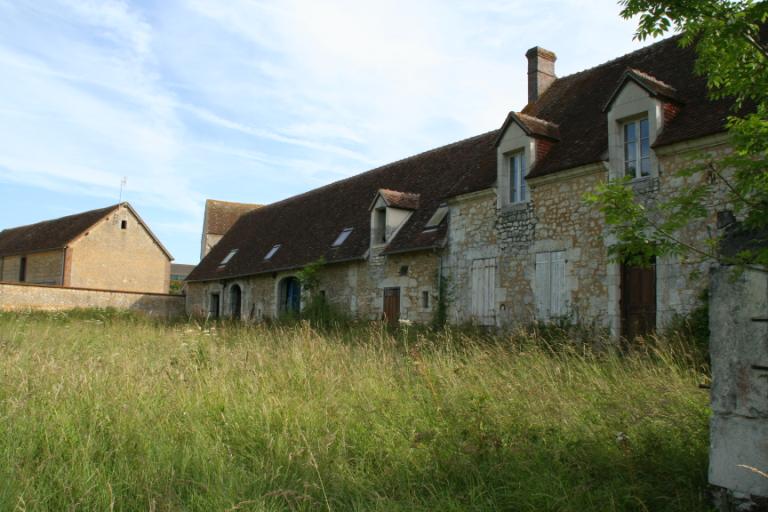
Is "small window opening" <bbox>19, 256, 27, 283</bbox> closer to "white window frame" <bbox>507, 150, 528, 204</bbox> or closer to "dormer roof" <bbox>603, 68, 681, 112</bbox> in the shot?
"white window frame" <bbox>507, 150, 528, 204</bbox>

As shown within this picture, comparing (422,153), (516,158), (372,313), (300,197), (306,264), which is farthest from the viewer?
(300,197)

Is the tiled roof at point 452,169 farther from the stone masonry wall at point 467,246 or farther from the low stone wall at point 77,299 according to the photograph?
the low stone wall at point 77,299

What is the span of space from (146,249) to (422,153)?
22336 millimetres

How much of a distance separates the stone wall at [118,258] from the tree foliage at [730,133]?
34.3 m

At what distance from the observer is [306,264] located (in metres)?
19.6

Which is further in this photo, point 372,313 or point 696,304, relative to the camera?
point 372,313

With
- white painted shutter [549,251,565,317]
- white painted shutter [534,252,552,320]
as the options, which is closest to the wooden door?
white painted shutter [534,252,552,320]

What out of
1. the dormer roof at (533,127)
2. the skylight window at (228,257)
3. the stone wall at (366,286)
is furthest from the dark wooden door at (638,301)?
the skylight window at (228,257)

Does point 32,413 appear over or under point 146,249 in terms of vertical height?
under

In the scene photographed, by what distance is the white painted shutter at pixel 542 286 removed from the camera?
40.1 ft

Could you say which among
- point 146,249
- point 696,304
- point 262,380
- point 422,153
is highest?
point 422,153

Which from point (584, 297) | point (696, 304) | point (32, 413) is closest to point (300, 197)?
point (584, 297)

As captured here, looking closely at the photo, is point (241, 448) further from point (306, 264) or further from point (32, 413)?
point (306, 264)

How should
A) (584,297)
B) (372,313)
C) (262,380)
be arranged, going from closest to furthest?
(262,380)
(584,297)
(372,313)
